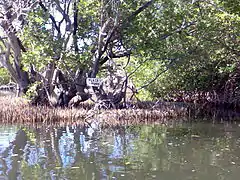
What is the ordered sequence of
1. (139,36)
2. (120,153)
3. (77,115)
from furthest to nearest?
(139,36), (77,115), (120,153)

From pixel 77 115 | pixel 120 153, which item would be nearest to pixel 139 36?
pixel 77 115

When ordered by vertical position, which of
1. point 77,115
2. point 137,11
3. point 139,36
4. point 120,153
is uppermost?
point 137,11

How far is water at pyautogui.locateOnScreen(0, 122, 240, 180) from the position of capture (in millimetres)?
4965

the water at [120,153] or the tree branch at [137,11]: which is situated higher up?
the tree branch at [137,11]

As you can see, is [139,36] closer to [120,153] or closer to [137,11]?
[137,11]

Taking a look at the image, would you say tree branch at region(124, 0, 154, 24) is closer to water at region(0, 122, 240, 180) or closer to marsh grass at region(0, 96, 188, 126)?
marsh grass at region(0, 96, 188, 126)

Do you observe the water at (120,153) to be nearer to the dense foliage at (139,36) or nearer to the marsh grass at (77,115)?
the marsh grass at (77,115)

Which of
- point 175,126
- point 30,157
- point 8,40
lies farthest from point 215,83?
point 30,157

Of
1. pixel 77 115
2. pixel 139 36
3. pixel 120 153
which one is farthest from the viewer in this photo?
pixel 139 36

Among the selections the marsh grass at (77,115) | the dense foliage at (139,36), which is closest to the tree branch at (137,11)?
the dense foliage at (139,36)

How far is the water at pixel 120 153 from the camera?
16.3ft

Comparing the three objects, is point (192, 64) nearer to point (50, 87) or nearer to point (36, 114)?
point (50, 87)

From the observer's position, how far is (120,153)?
623cm

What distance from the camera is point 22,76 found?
13133 millimetres
